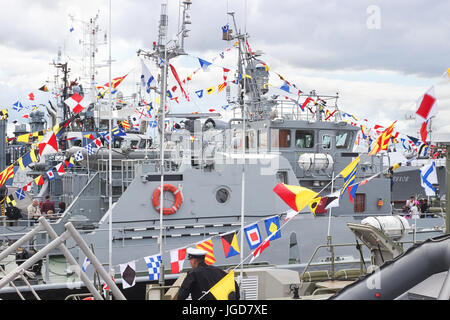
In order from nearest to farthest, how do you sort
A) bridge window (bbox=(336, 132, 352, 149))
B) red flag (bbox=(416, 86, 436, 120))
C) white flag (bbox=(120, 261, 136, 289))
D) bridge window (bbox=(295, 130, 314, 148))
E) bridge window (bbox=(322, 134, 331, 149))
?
red flag (bbox=(416, 86, 436, 120)) < white flag (bbox=(120, 261, 136, 289)) < bridge window (bbox=(295, 130, 314, 148)) < bridge window (bbox=(322, 134, 331, 149)) < bridge window (bbox=(336, 132, 352, 149))

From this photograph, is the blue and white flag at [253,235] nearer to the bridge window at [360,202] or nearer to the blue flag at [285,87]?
the bridge window at [360,202]

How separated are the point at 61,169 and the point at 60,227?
119 inches

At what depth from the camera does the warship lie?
32.8 ft

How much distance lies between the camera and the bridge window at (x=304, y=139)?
12.7 metres

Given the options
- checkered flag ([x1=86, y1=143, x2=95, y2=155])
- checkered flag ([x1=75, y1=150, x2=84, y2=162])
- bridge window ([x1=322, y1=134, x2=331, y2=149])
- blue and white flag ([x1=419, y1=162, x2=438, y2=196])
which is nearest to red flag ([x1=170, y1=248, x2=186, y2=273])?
blue and white flag ([x1=419, y1=162, x2=438, y2=196])

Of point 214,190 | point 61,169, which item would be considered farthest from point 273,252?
point 61,169

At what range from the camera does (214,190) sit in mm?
10836

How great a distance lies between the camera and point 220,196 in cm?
1094

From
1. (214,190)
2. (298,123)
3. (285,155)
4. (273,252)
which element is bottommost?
(273,252)

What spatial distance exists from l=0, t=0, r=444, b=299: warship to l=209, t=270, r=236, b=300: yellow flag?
4230 millimetres

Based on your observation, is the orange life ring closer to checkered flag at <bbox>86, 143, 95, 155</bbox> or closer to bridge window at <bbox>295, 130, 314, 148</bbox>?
bridge window at <bbox>295, 130, 314, 148</bbox>

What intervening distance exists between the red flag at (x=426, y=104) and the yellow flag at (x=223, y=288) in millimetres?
1996
